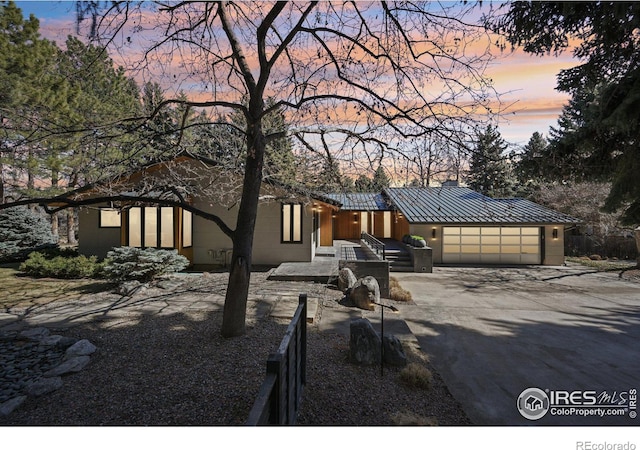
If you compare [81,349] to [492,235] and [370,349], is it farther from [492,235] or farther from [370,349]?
[492,235]

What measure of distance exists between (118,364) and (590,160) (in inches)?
269

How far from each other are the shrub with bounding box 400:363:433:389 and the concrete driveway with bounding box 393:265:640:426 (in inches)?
14.1

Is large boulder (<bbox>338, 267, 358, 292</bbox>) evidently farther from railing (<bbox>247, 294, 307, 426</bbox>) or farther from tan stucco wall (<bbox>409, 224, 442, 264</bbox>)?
tan stucco wall (<bbox>409, 224, 442, 264</bbox>)

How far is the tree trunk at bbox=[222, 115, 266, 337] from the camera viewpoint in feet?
14.8

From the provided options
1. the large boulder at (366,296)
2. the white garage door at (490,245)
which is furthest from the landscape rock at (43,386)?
the white garage door at (490,245)

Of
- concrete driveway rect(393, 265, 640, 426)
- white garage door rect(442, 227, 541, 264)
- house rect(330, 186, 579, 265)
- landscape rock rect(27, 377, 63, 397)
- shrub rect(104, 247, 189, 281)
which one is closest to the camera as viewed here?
landscape rock rect(27, 377, 63, 397)

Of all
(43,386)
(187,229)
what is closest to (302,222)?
(187,229)

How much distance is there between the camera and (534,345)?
545 cm

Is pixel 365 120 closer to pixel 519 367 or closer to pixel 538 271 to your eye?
pixel 519 367

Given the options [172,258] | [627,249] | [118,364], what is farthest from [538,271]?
[118,364]

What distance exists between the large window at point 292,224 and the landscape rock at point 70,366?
27.9 feet

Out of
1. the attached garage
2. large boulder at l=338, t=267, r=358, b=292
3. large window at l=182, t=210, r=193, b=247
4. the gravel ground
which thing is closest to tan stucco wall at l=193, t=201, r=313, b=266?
large window at l=182, t=210, r=193, b=247

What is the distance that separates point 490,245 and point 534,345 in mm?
12327

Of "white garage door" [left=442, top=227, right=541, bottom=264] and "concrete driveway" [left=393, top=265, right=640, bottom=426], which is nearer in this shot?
"concrete driveway" [left=393, top=265, right=640, bottom=426]
